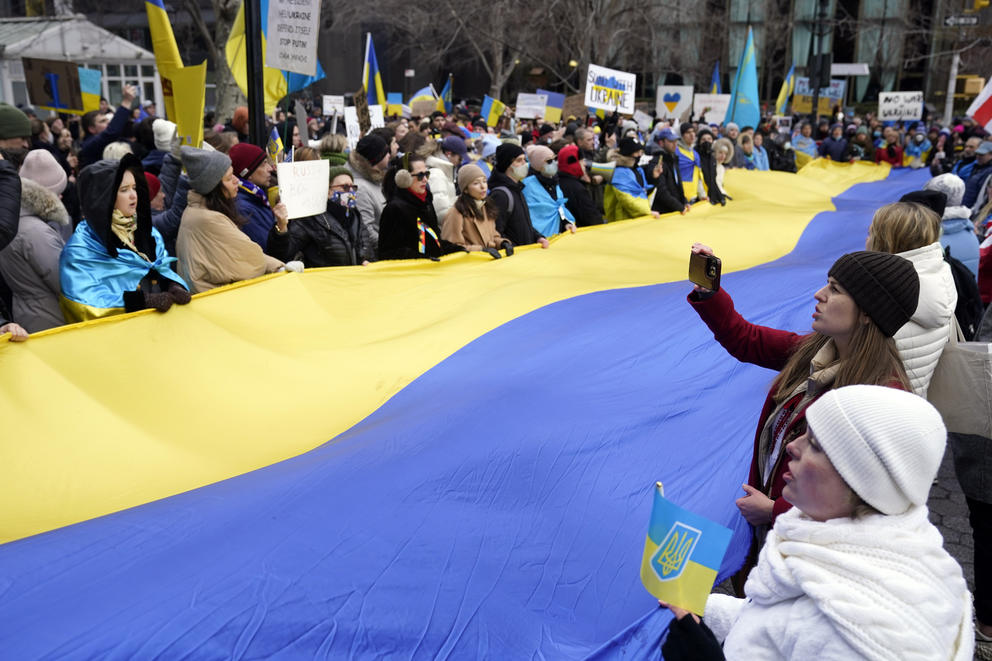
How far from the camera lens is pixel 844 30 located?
44094 mm

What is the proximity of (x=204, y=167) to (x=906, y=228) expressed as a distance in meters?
3.59

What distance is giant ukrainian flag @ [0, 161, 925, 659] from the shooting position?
2711mm

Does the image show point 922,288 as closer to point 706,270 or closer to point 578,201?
point 706,270

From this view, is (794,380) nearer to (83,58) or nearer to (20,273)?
(20,273)

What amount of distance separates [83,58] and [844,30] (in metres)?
34.1

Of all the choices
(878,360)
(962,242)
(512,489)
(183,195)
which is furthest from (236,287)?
(962,242)

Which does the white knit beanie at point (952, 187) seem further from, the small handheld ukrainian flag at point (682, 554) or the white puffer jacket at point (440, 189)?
the small handheld ukrainian flag at point (682, 554)

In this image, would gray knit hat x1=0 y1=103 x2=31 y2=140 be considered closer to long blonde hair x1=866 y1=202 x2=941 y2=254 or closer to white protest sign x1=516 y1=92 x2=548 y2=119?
long blonde hair x1=866 y1=202 x2=941 y2=254

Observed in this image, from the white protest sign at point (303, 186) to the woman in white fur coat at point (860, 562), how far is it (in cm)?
443

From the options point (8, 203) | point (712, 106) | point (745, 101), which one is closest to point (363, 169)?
point (8, 203)

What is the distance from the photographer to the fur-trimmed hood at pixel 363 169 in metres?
7.64

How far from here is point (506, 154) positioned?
26.1ft

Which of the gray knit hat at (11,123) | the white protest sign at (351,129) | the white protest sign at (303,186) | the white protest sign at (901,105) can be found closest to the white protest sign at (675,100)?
the white protest sign at (901,105)

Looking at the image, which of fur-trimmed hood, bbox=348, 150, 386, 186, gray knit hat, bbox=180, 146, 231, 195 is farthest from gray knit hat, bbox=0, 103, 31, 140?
fur-trimmed hood, bbox=348, 150, 386, 186
